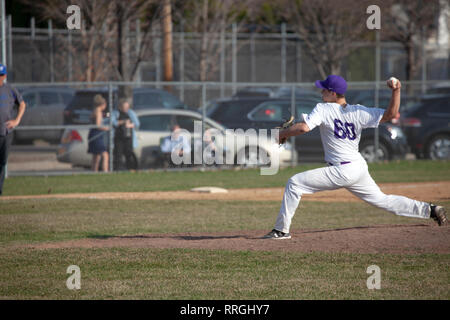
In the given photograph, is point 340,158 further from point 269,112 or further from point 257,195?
point 269,112

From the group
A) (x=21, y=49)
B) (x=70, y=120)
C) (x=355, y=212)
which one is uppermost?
(x=21, y=49)

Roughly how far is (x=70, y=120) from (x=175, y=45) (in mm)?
13772

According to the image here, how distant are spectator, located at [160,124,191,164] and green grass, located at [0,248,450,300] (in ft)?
32.1

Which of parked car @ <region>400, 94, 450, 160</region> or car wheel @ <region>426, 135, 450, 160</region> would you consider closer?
parked car @ <region>400, 94, 450, 160</region>

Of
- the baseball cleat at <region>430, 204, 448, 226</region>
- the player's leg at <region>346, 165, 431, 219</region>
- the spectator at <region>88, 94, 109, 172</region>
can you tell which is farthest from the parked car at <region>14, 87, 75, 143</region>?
the baseball cleat at <region>430, 204, 448, 226</region>

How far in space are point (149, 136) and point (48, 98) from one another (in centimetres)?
678

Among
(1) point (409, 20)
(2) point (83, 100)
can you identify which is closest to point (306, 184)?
(2) point (83, 100)

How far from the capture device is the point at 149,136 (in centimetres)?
1809

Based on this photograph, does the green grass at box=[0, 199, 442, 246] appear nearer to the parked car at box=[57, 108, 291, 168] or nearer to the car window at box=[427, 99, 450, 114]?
the parked car at box=[57, 108, 291, 168]

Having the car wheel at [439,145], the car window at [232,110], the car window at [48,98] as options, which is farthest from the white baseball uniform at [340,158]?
the car window at [48,98]

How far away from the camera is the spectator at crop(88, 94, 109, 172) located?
1761cm

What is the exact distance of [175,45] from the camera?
31.6m

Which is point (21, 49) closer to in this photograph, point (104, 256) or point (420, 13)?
Result: point (420, 13)
